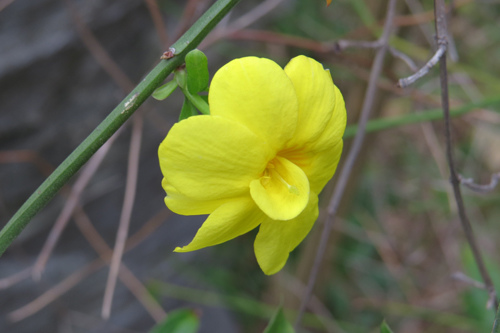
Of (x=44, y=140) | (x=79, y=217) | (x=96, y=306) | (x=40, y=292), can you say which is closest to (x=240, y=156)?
(x=44, y=140)

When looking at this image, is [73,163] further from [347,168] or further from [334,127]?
[347,168]

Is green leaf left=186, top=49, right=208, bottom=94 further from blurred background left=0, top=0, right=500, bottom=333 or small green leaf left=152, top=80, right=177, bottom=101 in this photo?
blurred background left=0, top=0, right=500, bottom=333

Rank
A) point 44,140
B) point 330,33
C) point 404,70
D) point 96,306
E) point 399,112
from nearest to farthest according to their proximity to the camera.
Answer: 1. point 44,140
2. point 96,306
3. point 330,33
4. point 404,70
5. point 399,112

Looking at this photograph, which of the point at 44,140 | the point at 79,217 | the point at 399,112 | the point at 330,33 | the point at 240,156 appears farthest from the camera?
the point at 399,112

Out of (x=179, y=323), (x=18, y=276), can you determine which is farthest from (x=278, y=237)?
(x=18, y=276)

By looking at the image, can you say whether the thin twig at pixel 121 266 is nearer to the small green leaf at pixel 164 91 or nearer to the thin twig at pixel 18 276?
the thin twig at pixel 18 276

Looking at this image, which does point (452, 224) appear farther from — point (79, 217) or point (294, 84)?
point (294, 84)

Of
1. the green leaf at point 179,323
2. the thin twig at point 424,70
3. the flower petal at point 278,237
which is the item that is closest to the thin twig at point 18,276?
the green leaf at point 179,323
